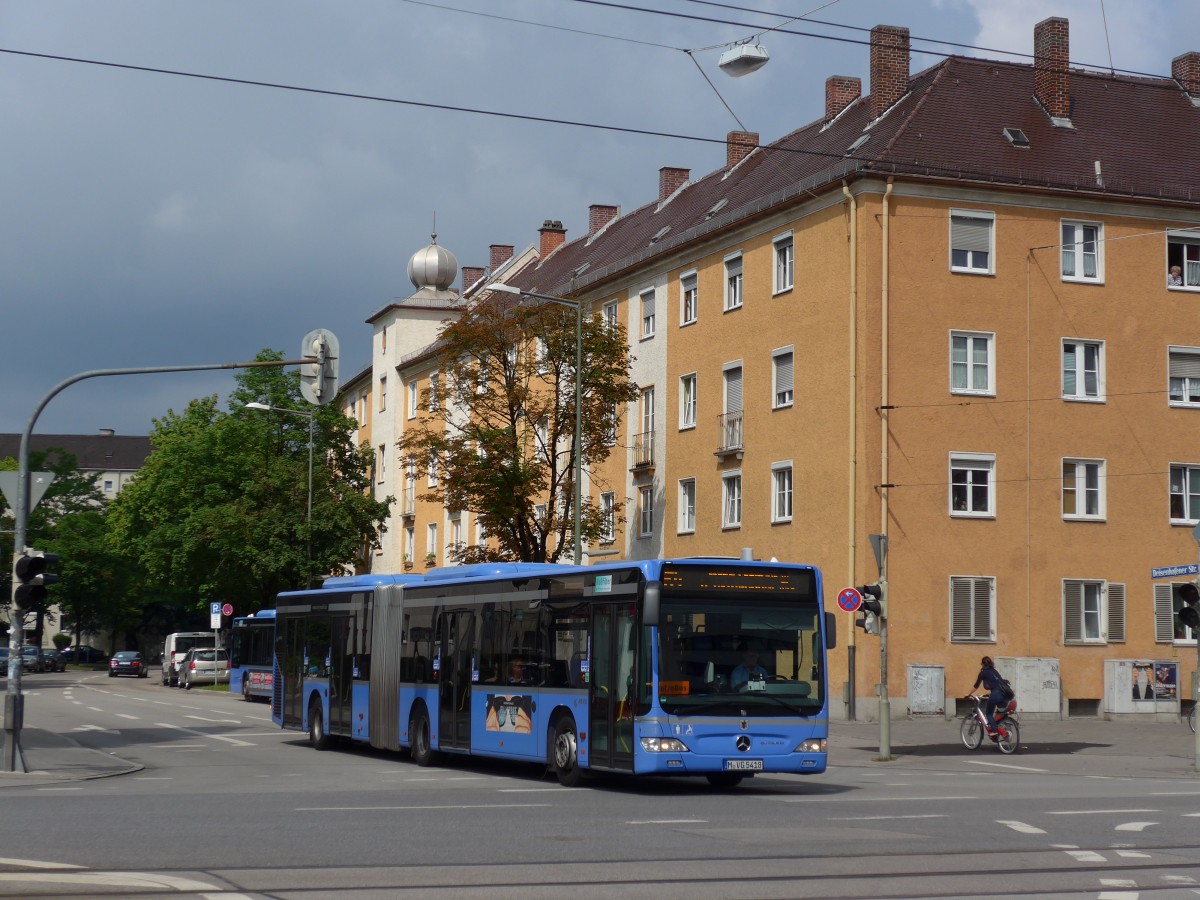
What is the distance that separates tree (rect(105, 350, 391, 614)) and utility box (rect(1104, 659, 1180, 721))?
31.6 m

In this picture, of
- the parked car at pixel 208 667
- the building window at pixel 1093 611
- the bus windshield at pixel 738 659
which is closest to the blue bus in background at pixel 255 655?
the parked car at pixel 208 667

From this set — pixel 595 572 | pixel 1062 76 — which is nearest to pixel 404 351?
pixel 1062 76

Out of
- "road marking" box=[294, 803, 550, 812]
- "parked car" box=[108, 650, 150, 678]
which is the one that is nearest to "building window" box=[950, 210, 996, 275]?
"road marking" box=[294, 803, 550, 812]

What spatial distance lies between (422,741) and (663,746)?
689cm

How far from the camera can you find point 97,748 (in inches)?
1153

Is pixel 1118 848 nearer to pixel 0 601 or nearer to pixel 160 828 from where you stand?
pixel 160 828

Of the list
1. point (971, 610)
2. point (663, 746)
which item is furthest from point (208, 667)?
point (663, 746)

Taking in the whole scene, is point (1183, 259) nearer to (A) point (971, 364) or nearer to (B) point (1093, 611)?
(A) point (971, 364)

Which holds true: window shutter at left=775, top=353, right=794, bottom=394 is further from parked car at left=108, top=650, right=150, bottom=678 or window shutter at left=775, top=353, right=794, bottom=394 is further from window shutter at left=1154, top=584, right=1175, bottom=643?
parked car at left=108, top=650, right=150, bottom=678

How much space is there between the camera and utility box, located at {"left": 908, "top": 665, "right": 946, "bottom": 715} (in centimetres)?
3731

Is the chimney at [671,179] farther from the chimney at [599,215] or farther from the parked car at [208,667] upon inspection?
the parked car at [208,667]

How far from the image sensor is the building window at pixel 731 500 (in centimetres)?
4347

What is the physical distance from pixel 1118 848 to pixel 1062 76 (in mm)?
33172

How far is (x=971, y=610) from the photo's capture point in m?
38.3
